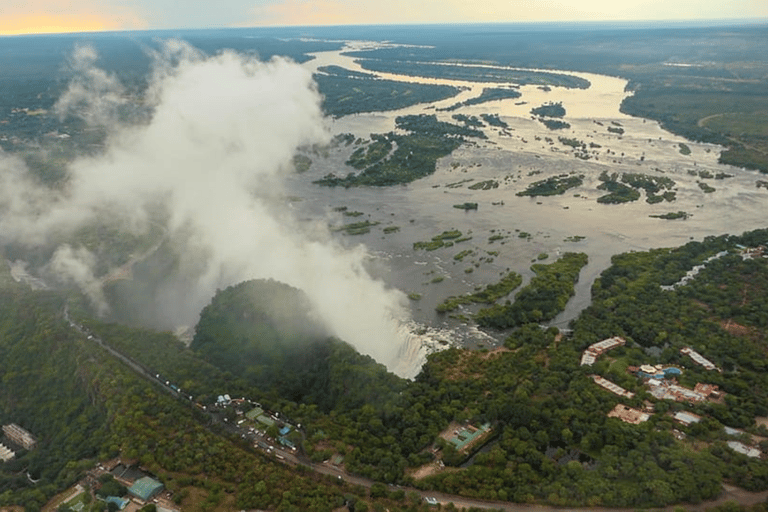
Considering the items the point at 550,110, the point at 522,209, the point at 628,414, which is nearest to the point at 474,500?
the point at 628,414

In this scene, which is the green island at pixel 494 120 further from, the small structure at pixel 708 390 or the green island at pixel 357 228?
the small structure at pixel 708 390

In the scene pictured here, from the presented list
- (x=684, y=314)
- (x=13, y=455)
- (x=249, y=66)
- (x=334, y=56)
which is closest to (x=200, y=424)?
(x=13, y=455)

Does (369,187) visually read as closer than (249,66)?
No

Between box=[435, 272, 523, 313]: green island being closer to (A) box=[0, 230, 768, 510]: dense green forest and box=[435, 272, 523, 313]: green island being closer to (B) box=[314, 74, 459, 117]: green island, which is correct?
(A) box=[0, 230, 768, 510]: dense green forest

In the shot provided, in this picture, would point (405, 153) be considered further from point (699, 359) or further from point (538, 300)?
point (699, 359)

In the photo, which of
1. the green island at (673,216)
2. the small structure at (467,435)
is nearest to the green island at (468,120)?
the green island at (673,216)

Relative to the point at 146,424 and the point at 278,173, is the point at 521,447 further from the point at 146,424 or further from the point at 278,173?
the point at 278,173

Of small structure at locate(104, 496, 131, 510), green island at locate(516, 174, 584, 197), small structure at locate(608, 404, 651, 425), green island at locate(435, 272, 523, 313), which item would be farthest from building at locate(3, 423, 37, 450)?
green island at locate(516, 174, 584, 197)
